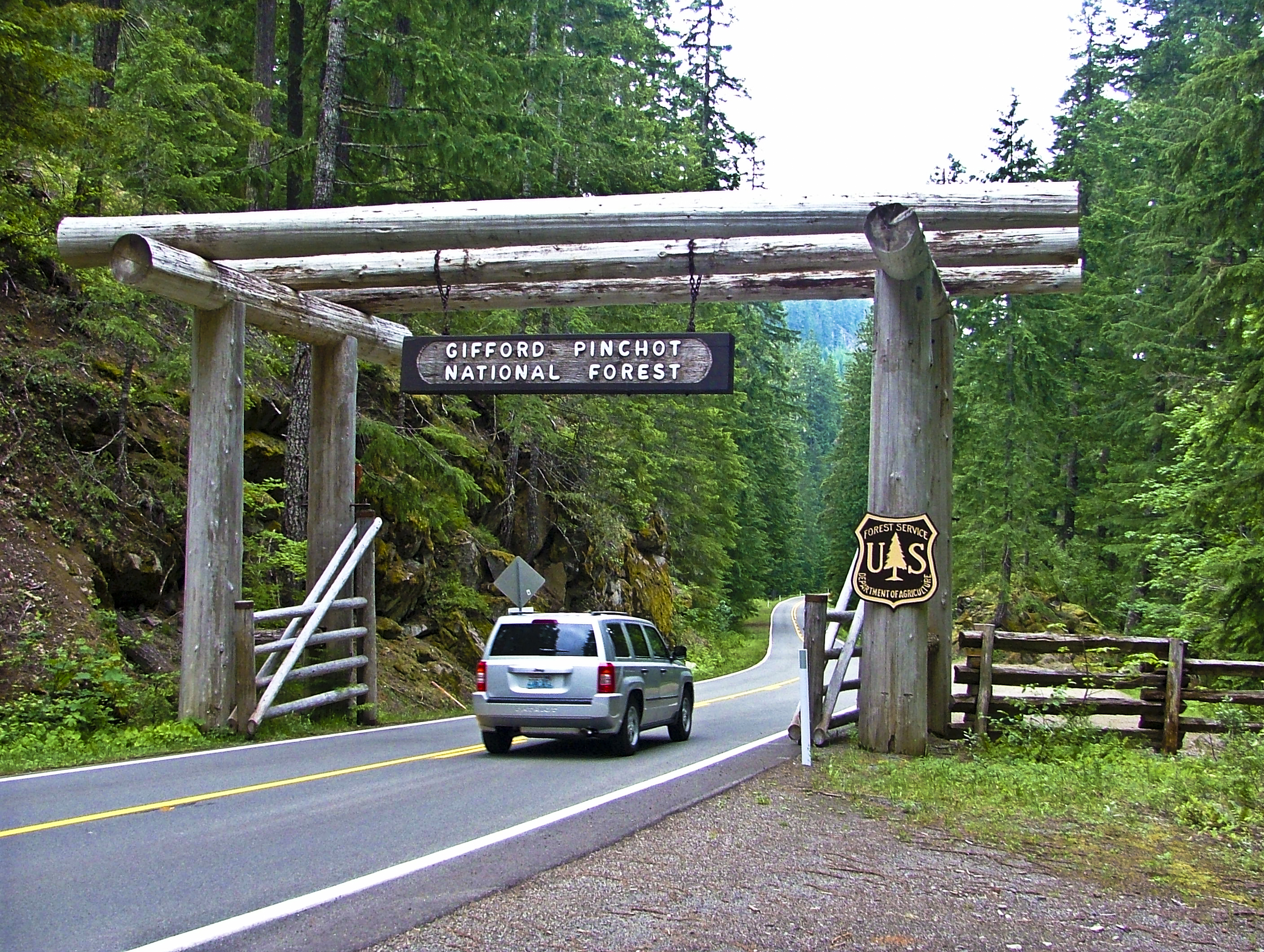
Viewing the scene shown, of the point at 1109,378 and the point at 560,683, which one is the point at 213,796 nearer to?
the point at 560,683

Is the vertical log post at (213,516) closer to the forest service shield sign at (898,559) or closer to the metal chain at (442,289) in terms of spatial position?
the metal chain at (442,289)

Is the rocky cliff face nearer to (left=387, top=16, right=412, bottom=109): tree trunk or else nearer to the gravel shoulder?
(left=387, top=16, right=412, bottom=109): tree trunk

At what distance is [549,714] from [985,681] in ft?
16.9

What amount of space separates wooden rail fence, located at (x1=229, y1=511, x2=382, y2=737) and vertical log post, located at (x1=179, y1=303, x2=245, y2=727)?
0.23 metres

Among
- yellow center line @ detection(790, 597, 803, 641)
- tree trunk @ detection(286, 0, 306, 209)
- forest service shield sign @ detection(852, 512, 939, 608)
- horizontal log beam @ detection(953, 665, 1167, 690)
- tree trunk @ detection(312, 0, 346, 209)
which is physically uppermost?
tree trunk @ detection(286, 0, 306, 209)

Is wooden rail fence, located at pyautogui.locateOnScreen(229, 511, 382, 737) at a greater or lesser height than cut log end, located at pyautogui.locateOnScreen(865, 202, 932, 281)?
lesser

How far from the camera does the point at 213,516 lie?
13602 millimetres

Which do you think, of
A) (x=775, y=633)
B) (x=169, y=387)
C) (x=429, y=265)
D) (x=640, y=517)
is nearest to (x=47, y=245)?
(x=169, y=387)

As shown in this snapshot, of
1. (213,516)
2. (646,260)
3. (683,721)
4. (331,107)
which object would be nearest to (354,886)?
(213,516)

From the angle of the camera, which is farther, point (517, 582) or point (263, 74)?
point (263, 74)

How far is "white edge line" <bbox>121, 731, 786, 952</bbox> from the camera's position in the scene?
5.15 m

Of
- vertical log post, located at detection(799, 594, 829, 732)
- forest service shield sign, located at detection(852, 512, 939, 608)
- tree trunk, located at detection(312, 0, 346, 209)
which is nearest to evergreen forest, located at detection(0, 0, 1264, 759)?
tree trunk, located at detection(312, 0, 346, 209)

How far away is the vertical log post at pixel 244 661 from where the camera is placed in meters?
13.5

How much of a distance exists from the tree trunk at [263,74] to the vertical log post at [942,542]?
54.8 feet
